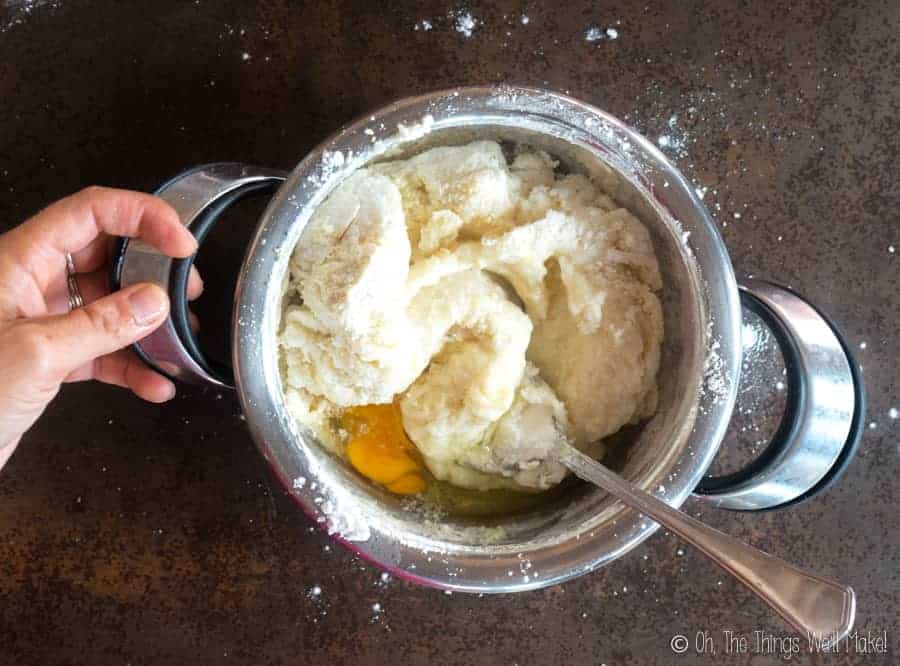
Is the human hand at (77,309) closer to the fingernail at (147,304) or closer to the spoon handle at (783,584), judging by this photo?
the fingernail at (147,304)

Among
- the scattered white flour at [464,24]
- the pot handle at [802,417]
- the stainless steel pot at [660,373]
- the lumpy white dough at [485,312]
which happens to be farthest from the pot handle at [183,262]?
the pot handle at [802,417]

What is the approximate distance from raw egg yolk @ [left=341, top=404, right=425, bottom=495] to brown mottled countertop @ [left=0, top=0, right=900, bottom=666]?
7.7 inches

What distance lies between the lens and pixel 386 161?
3.05ft

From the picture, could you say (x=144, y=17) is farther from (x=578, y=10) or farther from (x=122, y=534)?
(x=122, y=534)

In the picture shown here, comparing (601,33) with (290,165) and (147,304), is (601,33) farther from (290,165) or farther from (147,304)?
(147,304)

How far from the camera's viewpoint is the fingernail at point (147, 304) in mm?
802

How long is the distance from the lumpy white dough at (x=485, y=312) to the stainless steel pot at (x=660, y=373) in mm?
32

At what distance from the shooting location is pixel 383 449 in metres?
0.96

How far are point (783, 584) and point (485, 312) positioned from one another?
0.40 meters

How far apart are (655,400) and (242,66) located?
0.68 meters

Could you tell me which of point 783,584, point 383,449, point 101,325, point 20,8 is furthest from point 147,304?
point 783,584

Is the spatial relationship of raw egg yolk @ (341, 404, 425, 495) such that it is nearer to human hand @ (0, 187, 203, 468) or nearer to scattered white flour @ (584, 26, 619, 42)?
human hand @ (0, 187, 203, 468)

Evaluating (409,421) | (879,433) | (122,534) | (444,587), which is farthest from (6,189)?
(879,433)

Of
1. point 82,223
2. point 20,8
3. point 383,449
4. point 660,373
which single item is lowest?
point 383,449
